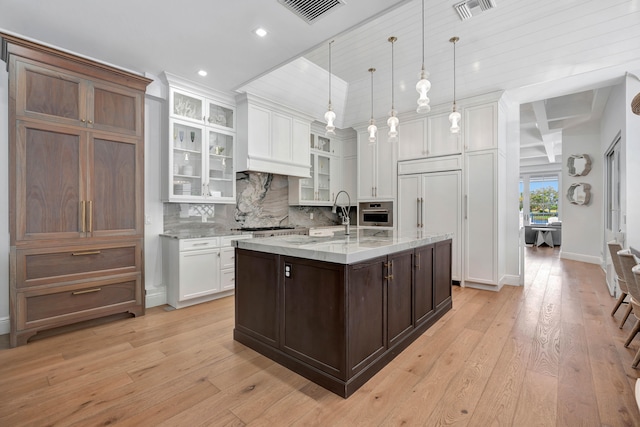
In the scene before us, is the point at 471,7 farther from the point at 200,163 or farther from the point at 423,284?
the point at 200,163

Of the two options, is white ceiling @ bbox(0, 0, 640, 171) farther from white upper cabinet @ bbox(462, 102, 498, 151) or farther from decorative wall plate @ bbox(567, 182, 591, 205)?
decorative wall plate @ bbox(567, 182, 591, 205)

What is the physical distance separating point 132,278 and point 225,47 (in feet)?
8.76

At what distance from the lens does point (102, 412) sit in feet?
5.71

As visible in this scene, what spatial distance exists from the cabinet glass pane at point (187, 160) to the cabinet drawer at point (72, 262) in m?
0.97

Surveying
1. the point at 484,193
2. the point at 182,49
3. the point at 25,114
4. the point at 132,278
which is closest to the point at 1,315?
the point at 132,278

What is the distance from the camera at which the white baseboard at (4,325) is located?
2814 millimetres

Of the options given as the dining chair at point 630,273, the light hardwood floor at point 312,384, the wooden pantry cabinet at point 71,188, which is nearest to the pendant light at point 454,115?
the dining chair at point 630,273

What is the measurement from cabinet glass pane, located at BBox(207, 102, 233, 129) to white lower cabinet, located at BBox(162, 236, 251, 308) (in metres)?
1.68

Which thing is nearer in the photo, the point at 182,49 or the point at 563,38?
the point at 182,49

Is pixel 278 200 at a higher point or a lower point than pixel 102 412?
higher

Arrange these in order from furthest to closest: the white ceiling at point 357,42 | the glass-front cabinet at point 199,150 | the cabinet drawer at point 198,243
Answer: the glass-front cabinet at point 199,150
the cabinet drawer at point 198,243
the white ceiling at point 357,42

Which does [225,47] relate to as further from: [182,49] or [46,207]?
[46,207]

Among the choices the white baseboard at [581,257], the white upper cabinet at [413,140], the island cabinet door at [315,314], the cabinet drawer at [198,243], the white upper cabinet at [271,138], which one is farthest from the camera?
the white baseboard at [581,257]

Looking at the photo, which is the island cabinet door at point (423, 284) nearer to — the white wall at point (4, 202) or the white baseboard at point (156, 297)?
the white baseboard at point (156, 297)
